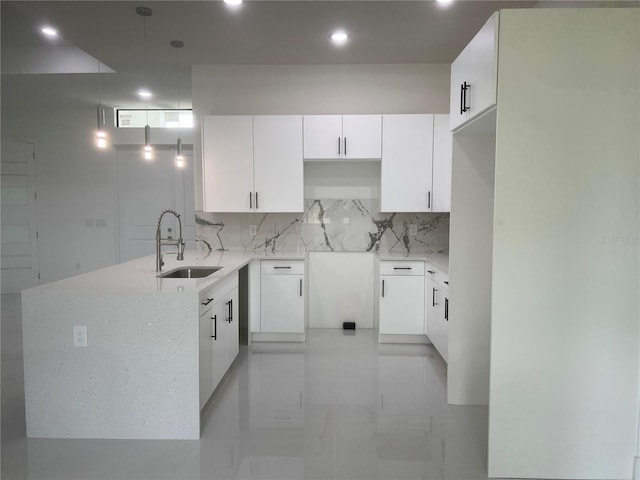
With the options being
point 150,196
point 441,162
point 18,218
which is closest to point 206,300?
point 441,162

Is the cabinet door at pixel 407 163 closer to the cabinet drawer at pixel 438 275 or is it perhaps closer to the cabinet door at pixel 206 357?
the cabinet drawer at pixel 438 275

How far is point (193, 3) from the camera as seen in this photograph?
3.17 metres

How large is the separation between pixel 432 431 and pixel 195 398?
4.74 ft

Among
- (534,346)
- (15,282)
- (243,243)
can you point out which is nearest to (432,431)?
(534,346)

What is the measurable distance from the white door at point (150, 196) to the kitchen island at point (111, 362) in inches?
166

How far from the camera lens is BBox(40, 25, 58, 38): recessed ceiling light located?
145 inches

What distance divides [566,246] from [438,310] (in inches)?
72.1

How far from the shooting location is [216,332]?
3021 millimetres

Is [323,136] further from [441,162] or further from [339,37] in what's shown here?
[441,162]

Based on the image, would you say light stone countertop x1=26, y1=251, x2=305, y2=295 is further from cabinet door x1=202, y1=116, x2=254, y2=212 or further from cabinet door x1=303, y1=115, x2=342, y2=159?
cabinet door x1=303, y1=115, x2=342, y2=159

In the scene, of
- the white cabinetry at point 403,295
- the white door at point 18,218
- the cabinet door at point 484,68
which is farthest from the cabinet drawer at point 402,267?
the white door at point 18,218

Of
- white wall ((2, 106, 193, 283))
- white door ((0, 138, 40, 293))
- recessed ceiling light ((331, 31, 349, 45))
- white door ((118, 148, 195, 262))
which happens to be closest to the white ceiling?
recessed ceiling light ((331, 31, 349, 45))

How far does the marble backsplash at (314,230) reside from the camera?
193 inches

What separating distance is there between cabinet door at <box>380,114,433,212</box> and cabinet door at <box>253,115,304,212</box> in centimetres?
89
